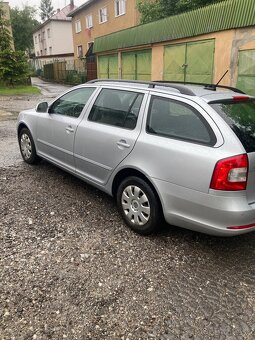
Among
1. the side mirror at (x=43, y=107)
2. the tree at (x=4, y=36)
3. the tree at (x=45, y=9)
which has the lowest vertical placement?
the side mirror at (x=43, y=107)

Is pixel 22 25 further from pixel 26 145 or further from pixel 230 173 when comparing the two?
pixel 230 173

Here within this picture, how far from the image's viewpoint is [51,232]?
3.51 m

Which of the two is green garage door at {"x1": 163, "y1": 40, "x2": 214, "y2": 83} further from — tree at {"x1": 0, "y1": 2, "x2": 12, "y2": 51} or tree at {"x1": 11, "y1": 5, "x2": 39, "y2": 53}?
tree at {"x1": 11, "y1": 5, "x2": 39, "y2": 53}

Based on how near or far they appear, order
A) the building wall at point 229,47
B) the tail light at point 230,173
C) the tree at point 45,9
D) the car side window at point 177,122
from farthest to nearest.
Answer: the tree at point 45,9 < the building wall at point 229,47 < the car side window at point 177,122 < the tail light at point 230,173

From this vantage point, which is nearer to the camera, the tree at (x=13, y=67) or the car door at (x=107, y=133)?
the car door at (x=107, y=133)

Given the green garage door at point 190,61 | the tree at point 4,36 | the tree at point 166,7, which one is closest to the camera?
the green garage door at point 190,61


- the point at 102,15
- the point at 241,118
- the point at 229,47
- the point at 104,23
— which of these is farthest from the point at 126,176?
the point at 102,15

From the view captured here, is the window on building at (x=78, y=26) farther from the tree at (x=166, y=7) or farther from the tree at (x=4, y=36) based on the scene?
the tree at (x=166, y=7)

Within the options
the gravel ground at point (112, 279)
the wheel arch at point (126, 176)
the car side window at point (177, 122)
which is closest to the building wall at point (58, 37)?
the gravel ground at point (112, 279)

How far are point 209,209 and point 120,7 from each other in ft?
84.0

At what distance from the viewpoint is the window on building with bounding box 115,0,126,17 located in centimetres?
2404

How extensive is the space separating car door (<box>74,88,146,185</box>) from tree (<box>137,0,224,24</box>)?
13627mm

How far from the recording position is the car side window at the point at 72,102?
14.1 ft

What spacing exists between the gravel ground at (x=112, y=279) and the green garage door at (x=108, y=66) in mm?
15772
